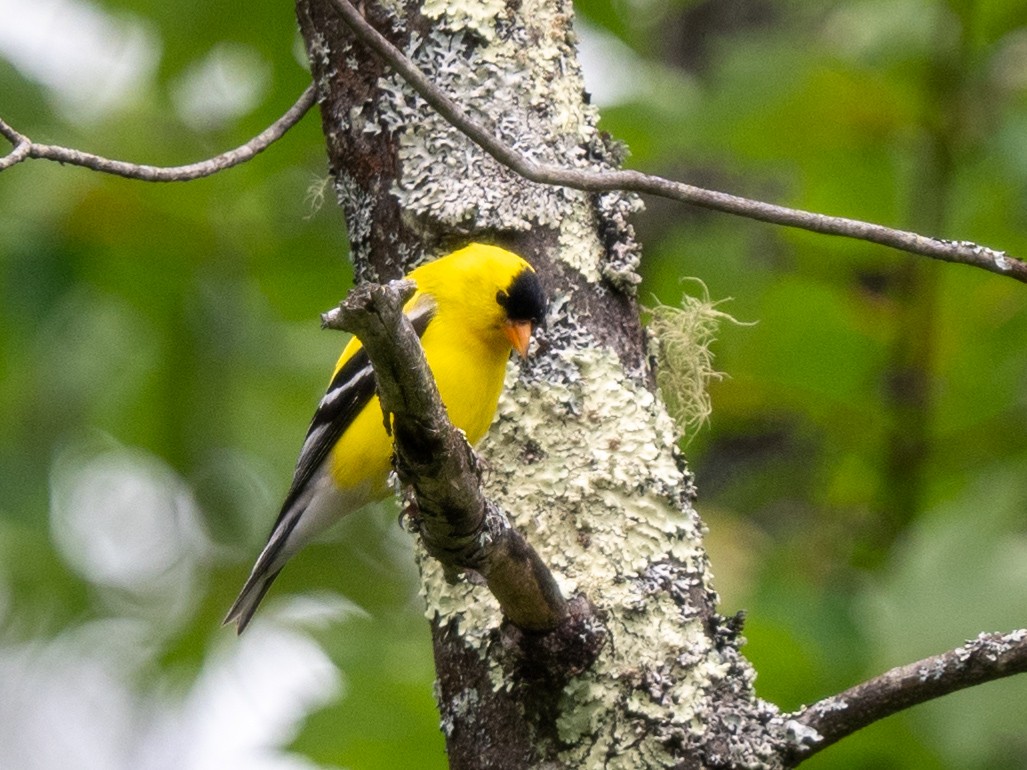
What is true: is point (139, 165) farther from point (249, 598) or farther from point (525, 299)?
point (249, 598)

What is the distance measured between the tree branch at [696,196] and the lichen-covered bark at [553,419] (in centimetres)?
60

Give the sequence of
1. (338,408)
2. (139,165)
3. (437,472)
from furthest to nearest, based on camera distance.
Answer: (338,408), (139,165), (437,472)

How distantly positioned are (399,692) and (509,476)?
0.90 meters

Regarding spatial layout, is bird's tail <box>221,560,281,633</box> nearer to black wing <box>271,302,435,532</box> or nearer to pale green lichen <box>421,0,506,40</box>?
black wing <box>271,302,435,532</box>

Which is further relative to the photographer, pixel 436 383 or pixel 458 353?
pixel 458 353

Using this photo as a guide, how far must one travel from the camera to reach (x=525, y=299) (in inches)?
114

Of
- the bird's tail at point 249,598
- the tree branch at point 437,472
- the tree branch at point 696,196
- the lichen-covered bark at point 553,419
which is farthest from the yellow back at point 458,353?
the tree branch at point 437,472

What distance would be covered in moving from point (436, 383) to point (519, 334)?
268 millimetres

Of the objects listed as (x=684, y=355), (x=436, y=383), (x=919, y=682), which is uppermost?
(x=684, y=355)

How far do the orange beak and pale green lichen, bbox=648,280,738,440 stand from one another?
1.16 ft

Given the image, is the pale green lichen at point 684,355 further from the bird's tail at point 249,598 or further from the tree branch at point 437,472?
the bird's tail at point 249,598

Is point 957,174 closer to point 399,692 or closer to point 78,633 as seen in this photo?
point 399,692

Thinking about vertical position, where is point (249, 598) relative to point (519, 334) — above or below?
below

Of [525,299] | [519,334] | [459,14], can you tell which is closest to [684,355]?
[519,334]
